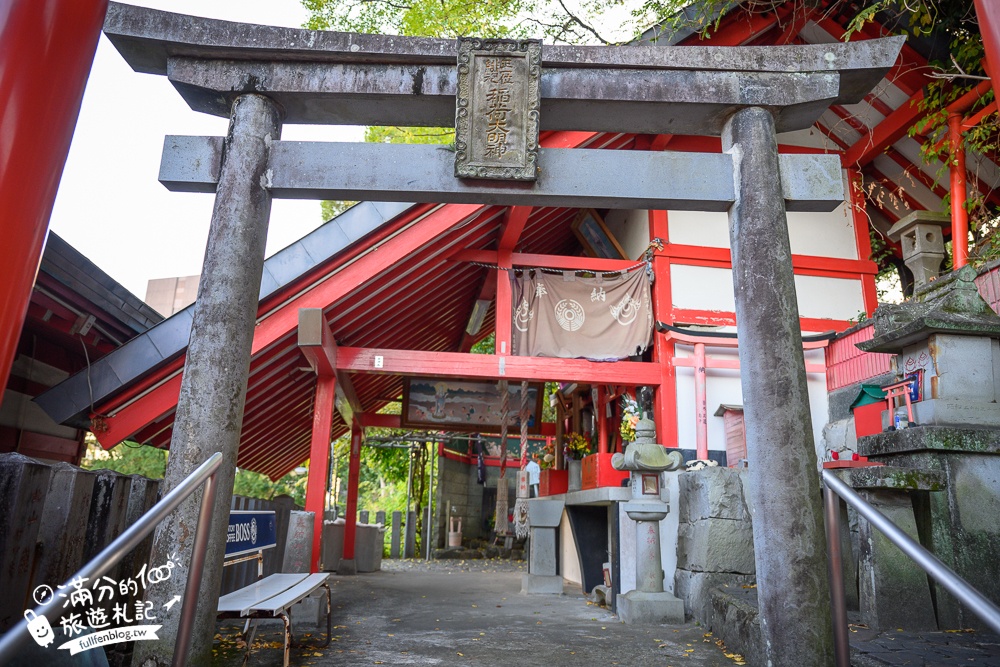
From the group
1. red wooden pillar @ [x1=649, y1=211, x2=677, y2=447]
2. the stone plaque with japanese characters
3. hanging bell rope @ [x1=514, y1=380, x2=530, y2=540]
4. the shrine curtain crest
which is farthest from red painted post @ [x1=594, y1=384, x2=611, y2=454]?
the stone plaque with japanese characters

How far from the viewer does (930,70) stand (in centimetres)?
836

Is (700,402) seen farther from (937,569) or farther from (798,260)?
(937,569)

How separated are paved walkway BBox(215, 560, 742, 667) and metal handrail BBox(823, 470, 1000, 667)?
2.39 meters

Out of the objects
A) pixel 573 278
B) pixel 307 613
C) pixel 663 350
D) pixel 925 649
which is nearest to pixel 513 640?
pixel 307 613

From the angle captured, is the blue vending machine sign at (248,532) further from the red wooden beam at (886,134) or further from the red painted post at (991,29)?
the red wooden beam at (886,134)

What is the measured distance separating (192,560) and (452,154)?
2.45 metres

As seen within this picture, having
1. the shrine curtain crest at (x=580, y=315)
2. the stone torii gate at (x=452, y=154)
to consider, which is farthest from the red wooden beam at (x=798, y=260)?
the stone torii gate at (x=452, y=154)

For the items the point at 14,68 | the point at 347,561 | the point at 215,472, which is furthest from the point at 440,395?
the point at 14,68

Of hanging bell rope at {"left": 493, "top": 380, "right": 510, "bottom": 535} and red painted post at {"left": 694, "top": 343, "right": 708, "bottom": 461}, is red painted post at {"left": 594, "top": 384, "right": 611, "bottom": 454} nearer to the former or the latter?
hanging bell rope at {"left": 493, "top": 380, "right": 510, "bottom": 535}

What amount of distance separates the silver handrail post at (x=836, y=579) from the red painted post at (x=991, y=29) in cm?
163

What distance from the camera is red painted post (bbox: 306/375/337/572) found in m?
7.10

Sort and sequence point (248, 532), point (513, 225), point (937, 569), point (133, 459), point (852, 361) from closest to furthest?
point (937, 569) < point (248, 532) < point (513, 225) < point (852, 361) < point (133, 459)

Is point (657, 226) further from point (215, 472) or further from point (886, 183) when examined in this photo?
point (215, 472)

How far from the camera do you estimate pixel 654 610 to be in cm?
660
